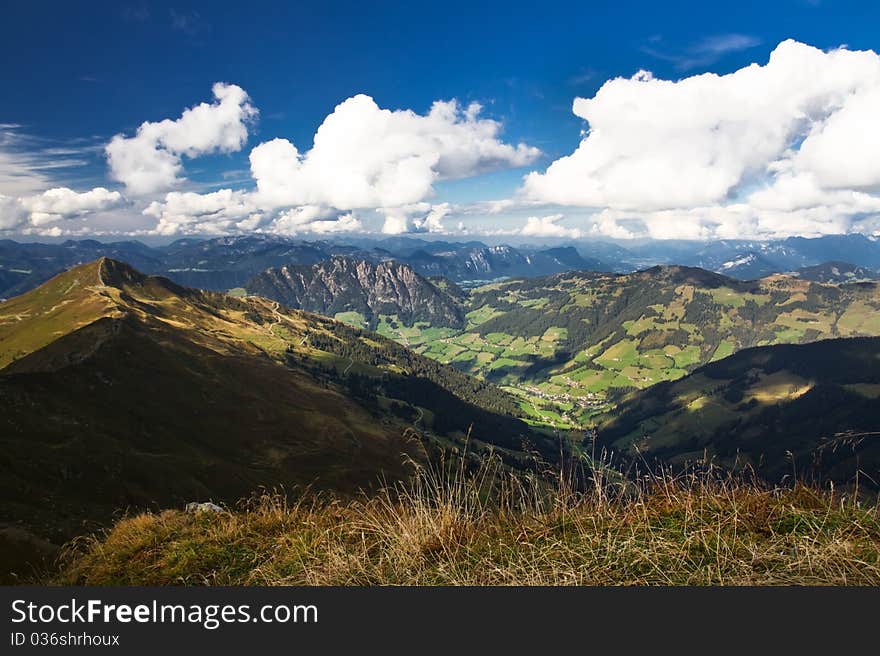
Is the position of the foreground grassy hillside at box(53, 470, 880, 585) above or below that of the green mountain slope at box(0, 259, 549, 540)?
above

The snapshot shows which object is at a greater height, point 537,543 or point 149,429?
point 537,543

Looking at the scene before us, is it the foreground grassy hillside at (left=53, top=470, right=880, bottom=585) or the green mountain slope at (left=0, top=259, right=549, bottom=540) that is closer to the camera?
the foreground grassy hillside at (left=53, top=470, right=880, bottom=585)

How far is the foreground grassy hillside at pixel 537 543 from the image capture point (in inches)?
168

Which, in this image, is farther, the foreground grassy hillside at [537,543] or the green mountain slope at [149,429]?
the green mountain slope at [149,429]

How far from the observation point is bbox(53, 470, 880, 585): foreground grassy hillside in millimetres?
4266

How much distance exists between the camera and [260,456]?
98938mm

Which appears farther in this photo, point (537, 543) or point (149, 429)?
point (149, 429)

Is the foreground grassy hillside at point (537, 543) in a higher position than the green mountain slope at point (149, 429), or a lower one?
higher

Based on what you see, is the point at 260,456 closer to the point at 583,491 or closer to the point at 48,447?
the point at 48,447

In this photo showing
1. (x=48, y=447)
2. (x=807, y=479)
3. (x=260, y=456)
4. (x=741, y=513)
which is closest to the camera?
(x=741, y=513)

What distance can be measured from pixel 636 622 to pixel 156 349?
532 ft

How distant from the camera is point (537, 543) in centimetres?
516

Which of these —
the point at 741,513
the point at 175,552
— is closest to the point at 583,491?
the point at 741,513

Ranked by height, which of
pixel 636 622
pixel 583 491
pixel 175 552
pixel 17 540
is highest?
pixel 636 622
